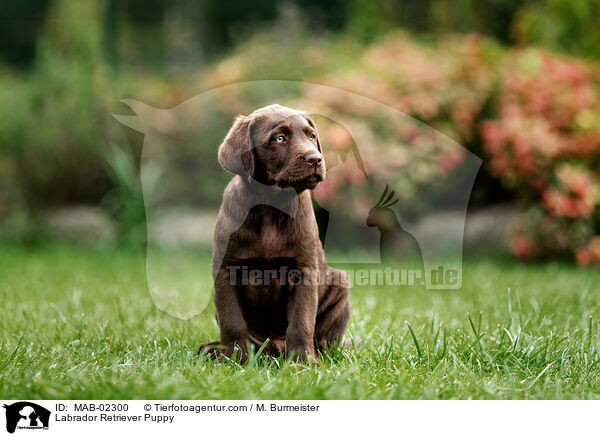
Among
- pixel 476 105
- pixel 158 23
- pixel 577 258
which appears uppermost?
pixel 158 23

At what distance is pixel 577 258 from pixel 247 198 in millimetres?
4353

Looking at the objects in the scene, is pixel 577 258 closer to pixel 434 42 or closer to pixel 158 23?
pixel 434 42

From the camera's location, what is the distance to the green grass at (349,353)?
2.27m

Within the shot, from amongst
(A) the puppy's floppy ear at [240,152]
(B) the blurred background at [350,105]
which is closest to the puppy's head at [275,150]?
(A) the puppy's floppy ear at [240,152]

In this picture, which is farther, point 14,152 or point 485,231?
point 14,152

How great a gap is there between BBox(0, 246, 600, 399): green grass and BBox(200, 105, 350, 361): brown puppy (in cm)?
20

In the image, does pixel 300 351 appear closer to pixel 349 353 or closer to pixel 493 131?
pixel 349 353

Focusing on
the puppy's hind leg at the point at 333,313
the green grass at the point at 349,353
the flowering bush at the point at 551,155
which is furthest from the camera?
the flowering bush at the point at 551,155

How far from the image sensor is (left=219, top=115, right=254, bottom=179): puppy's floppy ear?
8.49 feet

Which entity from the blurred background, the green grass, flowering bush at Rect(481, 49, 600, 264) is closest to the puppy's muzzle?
the green grass

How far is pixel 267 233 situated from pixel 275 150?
35cm

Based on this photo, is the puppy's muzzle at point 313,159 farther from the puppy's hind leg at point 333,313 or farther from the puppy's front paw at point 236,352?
the puppy's front paw at point 236,352
